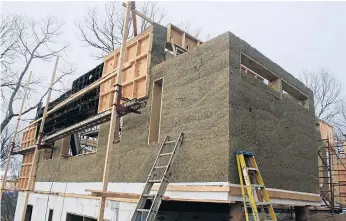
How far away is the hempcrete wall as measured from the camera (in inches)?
222

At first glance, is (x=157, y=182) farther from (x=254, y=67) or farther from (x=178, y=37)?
(x=178, y=37)

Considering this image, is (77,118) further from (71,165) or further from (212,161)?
(212,161)

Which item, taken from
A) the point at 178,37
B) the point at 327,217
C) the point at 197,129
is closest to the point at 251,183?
the point at 197,129

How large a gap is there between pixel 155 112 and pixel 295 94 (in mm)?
4256

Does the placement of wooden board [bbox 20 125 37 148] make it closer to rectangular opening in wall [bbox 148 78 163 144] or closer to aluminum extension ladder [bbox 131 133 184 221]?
rectangular opening in wall [bbox 148 78 163 144]

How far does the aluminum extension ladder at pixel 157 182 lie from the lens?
545 centimetres

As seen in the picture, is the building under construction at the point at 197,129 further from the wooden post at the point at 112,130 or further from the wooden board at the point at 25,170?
the wooden board at the point at 25,170

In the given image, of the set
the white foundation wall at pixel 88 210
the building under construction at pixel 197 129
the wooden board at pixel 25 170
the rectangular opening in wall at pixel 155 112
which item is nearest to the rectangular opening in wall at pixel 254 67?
the building under construction at pixel 197 129

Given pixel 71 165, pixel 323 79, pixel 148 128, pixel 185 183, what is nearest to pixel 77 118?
pixel 71 165

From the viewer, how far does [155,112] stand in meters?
7.36

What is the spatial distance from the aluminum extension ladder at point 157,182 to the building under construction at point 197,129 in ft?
0.41

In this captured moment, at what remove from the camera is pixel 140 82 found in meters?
7.92

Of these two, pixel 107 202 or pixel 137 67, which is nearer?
pixel 107 202

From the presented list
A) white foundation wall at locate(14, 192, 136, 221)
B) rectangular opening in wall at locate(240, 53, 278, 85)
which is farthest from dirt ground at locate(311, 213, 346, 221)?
white foundation wall at locate(14, 192, 136, 221)
